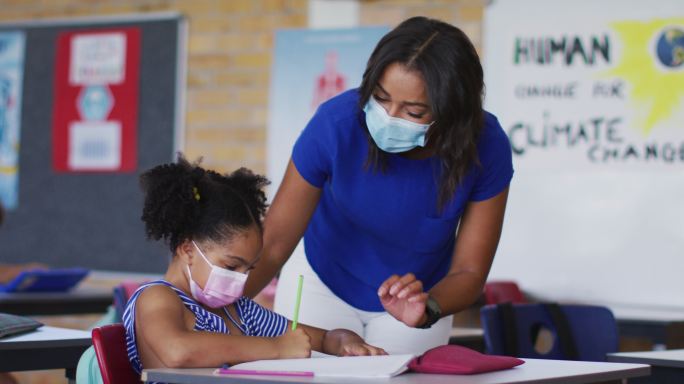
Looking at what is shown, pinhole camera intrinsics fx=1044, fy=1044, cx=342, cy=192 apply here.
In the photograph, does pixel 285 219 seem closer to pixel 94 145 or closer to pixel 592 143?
pixel 592 143

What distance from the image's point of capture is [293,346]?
71.6 inches

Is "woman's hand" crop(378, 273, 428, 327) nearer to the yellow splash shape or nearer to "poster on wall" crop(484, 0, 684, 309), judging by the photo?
"poster on wall" crop(484, 0, 684, 309)

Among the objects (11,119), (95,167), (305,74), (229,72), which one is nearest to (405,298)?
(305,74)

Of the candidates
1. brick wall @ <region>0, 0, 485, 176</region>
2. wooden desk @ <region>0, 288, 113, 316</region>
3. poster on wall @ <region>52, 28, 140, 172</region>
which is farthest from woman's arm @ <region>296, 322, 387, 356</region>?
poster on wall @ <region>52, 28, 140, 172</region>

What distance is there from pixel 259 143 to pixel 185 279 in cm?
288

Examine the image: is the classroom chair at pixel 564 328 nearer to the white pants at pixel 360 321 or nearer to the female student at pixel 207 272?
the white pants at pixel 360 321

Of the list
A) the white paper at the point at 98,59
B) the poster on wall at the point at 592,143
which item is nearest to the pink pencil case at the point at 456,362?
the poster on wall at the point at 592,143

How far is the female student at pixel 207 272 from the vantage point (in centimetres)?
186

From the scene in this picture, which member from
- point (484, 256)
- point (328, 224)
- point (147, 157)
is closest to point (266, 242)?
point (328, 224)

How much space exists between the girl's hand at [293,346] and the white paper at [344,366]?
0.06 meters

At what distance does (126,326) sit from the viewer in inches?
75.5

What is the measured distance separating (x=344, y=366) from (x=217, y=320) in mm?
480

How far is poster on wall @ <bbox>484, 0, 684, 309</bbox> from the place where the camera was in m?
4.12

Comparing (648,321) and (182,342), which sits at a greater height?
(182,342)
